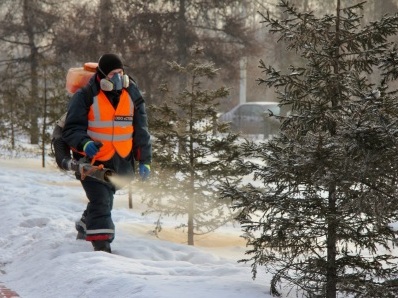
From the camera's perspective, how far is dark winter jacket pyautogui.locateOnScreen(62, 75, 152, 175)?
260 inches

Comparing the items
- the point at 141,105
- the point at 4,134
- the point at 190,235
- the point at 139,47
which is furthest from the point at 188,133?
the point at 4,134

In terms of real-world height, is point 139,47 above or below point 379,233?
above

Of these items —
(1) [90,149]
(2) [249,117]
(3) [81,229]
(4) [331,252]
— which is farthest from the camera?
(2) [249,117]

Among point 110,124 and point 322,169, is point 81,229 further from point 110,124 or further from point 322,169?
point 322,169

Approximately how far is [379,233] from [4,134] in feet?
61.9

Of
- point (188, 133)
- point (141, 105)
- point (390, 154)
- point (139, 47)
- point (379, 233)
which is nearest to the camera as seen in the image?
point (390, 154)

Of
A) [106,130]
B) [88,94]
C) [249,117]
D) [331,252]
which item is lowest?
[331,252]

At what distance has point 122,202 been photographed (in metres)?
14.6

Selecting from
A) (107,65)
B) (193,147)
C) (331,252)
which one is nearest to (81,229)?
(107,65)

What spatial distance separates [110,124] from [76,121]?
13.5 inches

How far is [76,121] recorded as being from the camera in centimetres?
661

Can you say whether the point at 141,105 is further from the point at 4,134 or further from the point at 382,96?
the point at 4,134

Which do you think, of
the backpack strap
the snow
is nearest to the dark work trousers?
the snow

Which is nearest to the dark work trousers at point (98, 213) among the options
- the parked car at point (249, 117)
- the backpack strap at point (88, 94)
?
the backpack strap at point (88, 94)
